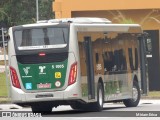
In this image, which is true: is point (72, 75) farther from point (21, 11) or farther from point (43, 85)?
point (21, 11)

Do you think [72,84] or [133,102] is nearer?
[72,84]

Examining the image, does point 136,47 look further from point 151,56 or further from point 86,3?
point 86,3

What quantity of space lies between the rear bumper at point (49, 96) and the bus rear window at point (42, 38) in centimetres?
136

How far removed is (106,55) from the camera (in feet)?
89.8

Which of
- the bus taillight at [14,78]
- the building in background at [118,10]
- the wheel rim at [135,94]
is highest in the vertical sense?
the building in background at [118,10]

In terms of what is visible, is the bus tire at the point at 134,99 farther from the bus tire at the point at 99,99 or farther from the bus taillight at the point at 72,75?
the bus taillight at the point at 72,75

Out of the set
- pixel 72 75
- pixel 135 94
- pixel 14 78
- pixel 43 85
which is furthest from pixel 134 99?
pixel 14 78

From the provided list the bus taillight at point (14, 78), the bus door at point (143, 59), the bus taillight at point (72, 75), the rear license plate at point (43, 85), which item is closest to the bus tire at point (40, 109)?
the bus taillight at point (14, 78)

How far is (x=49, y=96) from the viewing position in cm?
2522

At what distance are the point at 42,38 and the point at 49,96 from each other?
5.83ft

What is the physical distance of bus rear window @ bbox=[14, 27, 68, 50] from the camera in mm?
25203

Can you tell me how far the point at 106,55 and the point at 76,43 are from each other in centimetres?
245

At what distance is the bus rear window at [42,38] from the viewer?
25.2 m

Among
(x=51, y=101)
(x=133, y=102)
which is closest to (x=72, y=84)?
(x=51, y=101)
